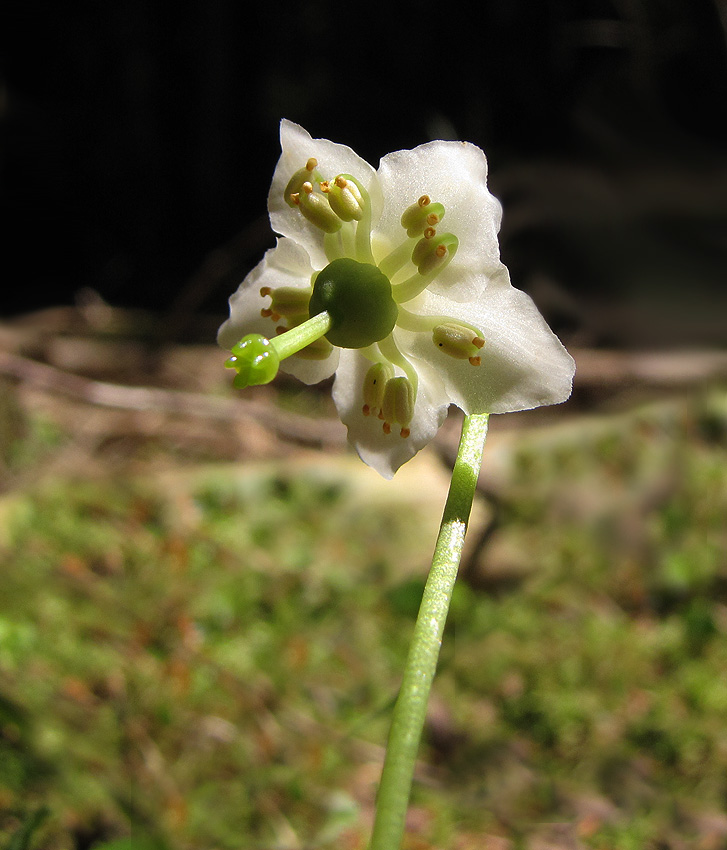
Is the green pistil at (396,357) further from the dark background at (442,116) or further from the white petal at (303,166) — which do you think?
the dark background at (442,116)

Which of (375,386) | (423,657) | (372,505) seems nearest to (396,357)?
(375,386)

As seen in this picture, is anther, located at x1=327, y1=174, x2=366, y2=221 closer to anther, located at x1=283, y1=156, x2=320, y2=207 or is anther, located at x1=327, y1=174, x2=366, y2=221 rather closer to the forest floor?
anther, located at x1=283, y1=156, x2=320, y2=207

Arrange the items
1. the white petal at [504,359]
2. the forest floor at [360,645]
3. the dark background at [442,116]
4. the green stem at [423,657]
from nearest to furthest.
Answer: the green stem at [423,657]
the white petal at [504,359]
the forest floor at [360,645]
the dark background at [442,116]

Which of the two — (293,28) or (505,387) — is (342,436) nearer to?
(505,387)

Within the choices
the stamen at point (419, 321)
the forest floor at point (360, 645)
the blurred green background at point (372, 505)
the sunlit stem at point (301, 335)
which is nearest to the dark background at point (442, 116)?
the blurred green background at point (372, 505)

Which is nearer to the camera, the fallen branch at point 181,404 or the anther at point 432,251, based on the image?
the anther at point 432,251

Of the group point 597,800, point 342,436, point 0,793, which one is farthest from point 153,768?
point 342,436

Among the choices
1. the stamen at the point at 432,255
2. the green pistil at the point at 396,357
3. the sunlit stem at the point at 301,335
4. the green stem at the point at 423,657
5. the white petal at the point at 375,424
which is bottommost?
the green stem at the point at 423,657

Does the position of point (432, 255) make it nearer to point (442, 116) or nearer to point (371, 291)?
point (371, 291)
